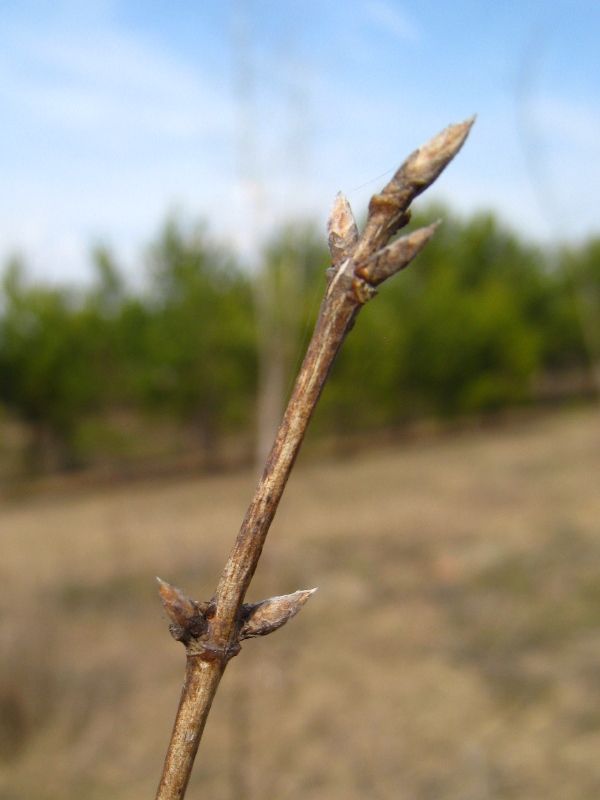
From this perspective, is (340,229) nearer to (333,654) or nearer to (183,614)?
(183,614)

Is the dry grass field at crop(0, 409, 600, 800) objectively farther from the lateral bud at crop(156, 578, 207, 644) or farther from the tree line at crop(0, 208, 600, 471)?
the lateral bud at crop(156, 578, 207, 644)

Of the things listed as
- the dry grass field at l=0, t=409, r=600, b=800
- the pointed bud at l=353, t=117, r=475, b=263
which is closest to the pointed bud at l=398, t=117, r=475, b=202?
the pointed bud at l=353, t=117, r=475, b=263

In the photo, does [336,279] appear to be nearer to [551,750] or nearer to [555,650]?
[551,750]

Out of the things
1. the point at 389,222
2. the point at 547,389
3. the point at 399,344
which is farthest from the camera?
the point at 547,389

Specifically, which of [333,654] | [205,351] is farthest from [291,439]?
[205,351]

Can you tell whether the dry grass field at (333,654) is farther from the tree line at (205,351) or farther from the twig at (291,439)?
the twig at (291,439)

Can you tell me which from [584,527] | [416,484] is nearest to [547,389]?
[416,484]

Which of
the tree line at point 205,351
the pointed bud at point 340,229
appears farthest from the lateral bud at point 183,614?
the tree line at point 205,351
